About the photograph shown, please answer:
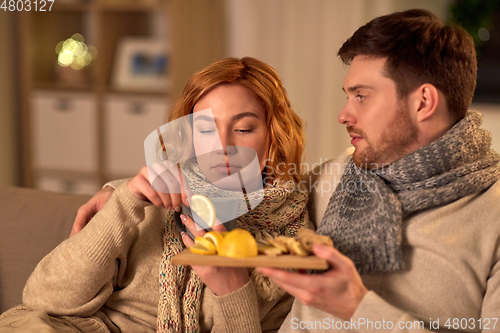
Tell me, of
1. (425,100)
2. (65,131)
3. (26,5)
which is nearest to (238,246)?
(425,100)

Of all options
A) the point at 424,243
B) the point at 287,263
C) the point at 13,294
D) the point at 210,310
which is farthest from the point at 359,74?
the point at 13,294

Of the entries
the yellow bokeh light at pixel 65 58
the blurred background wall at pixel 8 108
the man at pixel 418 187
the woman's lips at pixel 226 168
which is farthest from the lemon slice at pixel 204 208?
the blurred background wall at pixel 8 108

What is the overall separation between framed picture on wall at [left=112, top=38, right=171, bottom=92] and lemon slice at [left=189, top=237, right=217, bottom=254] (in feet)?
7.44

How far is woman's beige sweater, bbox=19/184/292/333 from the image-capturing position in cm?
104

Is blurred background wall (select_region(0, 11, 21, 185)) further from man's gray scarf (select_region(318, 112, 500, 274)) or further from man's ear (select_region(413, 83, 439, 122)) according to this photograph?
man's ear (select_region(413, 83, 439, 122))

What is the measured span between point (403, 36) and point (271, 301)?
0.72m

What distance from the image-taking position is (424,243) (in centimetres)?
102

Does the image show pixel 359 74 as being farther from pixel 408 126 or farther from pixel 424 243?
pixel 424 243

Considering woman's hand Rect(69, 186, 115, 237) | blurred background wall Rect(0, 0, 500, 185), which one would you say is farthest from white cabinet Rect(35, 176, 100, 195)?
woman's hand Rect(69, 186, 115, 237)

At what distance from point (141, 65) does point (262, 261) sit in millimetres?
2567

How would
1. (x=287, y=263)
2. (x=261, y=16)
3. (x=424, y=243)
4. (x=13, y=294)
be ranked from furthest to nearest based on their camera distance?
(x=261, y=16)
(x=13, y=294)
(x=424, y=243)
(x=287, y=263)

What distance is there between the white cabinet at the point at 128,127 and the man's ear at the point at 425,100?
2161mm

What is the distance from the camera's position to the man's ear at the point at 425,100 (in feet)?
3.49

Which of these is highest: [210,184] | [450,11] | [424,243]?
[450,11]
